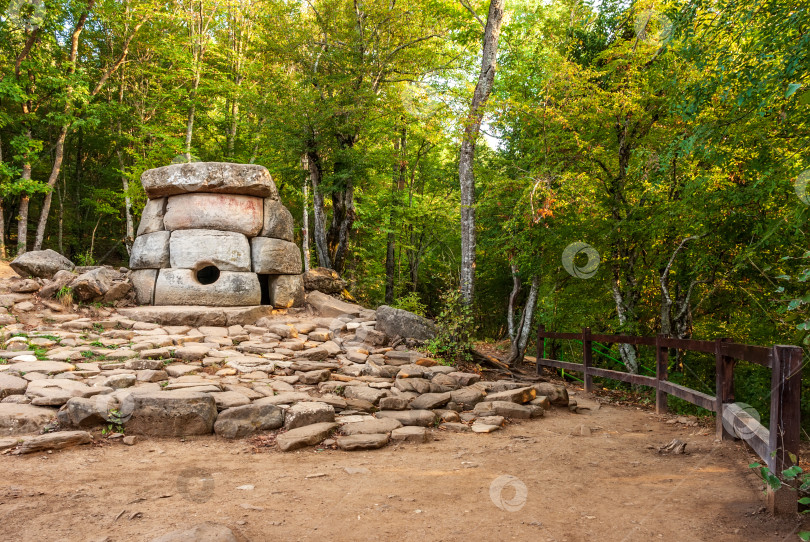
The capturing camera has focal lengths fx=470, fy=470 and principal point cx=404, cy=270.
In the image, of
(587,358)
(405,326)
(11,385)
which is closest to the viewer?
(11,385)

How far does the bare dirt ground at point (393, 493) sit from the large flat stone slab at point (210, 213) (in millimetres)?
6392

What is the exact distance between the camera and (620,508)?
2988 mm

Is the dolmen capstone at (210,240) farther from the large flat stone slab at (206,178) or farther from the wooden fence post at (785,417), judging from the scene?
the wooden fence post at (785,417)

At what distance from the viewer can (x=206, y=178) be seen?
32.1 feet

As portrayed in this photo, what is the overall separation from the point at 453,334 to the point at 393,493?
16.0 feet

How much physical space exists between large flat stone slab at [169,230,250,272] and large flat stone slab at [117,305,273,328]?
96 cm

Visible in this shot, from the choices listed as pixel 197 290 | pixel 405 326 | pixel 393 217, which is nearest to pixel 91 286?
pixel 197 290

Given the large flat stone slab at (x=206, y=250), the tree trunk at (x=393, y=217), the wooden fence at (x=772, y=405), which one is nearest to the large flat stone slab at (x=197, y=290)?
the large flat stone slab at (x=206, y=250)

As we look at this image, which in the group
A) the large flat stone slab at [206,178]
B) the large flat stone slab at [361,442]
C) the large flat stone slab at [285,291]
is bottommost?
the large flat stone slab at [361,442]

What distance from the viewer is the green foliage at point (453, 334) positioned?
800 cm

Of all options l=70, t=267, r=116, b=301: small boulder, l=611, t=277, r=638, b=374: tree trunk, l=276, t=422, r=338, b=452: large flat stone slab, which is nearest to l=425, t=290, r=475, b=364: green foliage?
l=611, t=277, r=638, b=374: tree trunk

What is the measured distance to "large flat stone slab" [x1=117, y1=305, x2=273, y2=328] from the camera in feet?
28.2

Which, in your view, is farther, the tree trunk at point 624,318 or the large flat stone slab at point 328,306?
the large flat stone slab at point 328,306

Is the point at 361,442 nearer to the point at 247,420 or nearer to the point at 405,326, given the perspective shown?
the point at 247,420
